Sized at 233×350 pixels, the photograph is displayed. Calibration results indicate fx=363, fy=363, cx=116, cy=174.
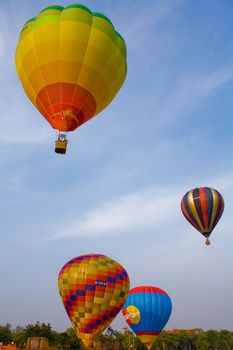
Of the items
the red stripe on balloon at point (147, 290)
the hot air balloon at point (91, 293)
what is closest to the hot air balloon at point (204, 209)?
the hot air balloon at point (91, 293)

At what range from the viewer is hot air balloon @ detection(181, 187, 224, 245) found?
2986 cm

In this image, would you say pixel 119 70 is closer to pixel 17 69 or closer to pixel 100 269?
pixel 17 69

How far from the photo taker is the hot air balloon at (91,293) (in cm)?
2458

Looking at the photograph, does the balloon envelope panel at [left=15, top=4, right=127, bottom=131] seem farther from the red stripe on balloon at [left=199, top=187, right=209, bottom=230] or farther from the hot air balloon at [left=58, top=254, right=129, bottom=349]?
the red stripe on balloon at [left=199, top=187, right=209, bottom=230]

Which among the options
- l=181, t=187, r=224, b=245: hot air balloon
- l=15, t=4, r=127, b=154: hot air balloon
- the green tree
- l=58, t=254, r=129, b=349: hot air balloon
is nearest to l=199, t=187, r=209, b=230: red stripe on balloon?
l=181, t=187, r=224, b=245: hot air balloon

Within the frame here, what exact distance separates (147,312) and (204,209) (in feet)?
41.4

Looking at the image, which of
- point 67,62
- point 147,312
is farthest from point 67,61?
point 147,312

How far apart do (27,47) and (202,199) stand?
19.0 m

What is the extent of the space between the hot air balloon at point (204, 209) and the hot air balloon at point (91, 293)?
314 inches

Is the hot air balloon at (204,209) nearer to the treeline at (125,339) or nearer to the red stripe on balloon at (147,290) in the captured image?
the red stripe on balloon at (147,290)

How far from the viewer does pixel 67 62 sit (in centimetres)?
1727

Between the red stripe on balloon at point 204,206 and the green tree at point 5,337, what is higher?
the red stripe on balloon at point 204,206

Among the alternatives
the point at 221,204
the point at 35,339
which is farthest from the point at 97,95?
the point at 35,339

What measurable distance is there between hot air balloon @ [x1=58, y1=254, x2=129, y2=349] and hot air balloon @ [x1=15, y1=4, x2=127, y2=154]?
11.9 metres
